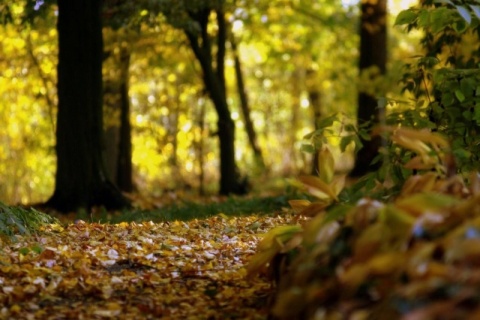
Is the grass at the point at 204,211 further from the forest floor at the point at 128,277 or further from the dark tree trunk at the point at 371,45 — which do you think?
the dark tree trunk at the point at 371,45

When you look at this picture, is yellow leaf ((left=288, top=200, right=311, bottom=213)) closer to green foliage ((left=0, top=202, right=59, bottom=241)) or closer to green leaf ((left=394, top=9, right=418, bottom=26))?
green leaf ((left=394, top=9, right=418, bottom=26))

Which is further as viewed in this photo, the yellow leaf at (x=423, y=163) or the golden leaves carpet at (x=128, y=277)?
the golden leaves carpet at (x=128, y=277)

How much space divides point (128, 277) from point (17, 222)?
4.32ft

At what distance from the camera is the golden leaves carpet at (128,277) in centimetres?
409

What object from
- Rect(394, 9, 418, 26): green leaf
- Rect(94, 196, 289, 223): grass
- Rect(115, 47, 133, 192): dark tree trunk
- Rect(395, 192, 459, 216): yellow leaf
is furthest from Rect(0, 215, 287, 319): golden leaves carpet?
Rect(115, 47, 133, 192): dark tree trunk

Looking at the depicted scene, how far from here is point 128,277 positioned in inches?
182

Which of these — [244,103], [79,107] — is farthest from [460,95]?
[244,103]

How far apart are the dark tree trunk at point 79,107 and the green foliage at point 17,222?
12.0ft

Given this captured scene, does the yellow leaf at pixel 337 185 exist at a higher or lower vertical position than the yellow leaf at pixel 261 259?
higher

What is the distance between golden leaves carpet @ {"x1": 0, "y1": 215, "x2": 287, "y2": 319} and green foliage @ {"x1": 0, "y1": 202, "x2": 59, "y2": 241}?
0.34 feet

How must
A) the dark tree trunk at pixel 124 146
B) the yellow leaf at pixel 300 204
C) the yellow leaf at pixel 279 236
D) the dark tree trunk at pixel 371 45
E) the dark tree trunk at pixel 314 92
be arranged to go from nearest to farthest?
the yellow leaf at pixel 279 236, the yellow leaf at pixel 300 204, the dark tree trunk at pixel 371 45, the dark tree trunk at pixel 124 146, the dark tree trunk at pixel 314 92

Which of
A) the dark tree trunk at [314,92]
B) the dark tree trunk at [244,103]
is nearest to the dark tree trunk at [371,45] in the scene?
the dark tree trunk at [244,103]

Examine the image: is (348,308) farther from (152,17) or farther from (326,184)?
(152,17)

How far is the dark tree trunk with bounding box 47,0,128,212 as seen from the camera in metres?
9.82
